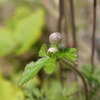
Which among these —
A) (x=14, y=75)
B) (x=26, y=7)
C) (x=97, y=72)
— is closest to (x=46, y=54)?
(x=97, y=72)

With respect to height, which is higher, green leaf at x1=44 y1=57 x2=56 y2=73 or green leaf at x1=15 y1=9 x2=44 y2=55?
green leaf at x1=44 y1=57 x2=56 y2=73

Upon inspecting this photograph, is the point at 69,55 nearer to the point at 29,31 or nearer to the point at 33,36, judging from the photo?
the point at 33,36

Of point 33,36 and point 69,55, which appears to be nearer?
point 69,55

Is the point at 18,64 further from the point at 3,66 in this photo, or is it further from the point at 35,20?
the point at 35,20

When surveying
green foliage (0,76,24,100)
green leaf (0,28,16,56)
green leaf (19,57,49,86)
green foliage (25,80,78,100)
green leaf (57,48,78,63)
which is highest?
green leaf (57,48,78,63)

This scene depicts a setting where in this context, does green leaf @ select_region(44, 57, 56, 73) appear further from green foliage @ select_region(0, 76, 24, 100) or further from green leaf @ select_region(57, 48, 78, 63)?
green foliage @ select_region(0, 76, 24, 100)

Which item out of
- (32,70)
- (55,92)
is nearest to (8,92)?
(55,92)

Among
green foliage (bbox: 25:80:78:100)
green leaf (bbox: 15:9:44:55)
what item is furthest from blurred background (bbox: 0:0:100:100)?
green foliage (bbox: 25:80:78:100)

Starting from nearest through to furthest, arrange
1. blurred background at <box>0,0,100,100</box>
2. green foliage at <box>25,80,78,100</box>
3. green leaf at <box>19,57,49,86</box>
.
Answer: green leaf at <box>19,57,49,86</box>
green foliage at <box>25,80,78,100</box>
blurred background at <box>0,0,100,100</box>
